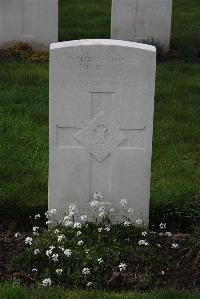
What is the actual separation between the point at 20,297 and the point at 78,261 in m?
0.53

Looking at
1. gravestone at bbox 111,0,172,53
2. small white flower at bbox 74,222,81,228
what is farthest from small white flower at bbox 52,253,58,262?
gravestone at bbox 111,0,172,53

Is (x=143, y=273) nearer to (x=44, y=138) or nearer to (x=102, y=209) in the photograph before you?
(x=102, y=209)

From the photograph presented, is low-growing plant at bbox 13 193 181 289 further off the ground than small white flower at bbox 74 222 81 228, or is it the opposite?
small white flower at bbox 74 222 81 228

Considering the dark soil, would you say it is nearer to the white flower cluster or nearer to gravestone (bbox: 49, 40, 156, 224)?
the white flower cluster

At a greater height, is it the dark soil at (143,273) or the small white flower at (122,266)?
the small white flower at (122,266)

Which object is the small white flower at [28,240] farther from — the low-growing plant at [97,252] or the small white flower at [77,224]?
the small white flower at [77,224]

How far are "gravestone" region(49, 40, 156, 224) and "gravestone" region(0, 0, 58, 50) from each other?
5.55 meters

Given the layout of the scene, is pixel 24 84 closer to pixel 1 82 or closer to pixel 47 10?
pixel 1 82

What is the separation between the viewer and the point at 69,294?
14.3 feet

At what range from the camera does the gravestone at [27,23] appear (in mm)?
10336

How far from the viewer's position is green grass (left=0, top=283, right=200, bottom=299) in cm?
429

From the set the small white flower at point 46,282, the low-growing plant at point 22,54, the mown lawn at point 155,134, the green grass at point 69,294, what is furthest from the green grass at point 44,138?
the green grass at point 69,294

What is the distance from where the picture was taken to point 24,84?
873cm

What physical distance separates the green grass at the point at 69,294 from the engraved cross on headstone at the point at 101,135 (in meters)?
1.00
